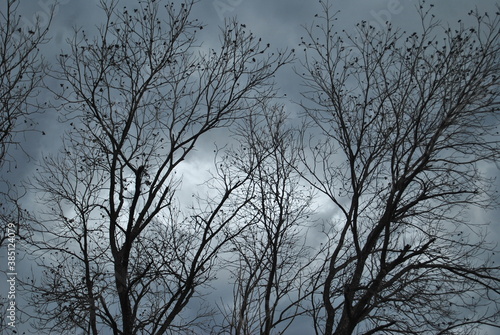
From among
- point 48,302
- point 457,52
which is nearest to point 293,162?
point 457,52

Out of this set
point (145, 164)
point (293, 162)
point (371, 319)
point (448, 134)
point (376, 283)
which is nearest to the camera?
point (376, 283)

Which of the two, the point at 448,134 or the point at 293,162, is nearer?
the point at 448,134

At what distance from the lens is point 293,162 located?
34.7 ft

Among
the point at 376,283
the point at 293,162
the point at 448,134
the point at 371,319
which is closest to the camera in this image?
the point at 376,283

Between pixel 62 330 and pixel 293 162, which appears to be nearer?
pixel 62 330

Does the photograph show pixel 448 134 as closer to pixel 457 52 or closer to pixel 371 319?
pixel 457 52

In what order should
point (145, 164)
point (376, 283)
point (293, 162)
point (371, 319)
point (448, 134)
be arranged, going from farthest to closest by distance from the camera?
point (293, 162) < point (145, 164) < point (371, 319) < point (448, 134) < point (376, 283)

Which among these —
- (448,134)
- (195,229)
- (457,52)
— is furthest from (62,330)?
(457,52)

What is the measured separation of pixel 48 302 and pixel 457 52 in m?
7.87

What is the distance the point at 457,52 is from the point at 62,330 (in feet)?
26.4

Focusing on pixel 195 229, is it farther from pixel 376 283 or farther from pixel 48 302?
pixel 376 283

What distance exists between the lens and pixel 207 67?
918 cm

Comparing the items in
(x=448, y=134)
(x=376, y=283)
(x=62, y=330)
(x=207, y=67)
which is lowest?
(x=376, y=283)

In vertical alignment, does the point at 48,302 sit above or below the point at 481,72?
below
